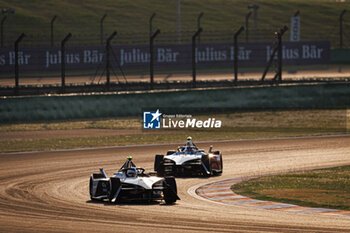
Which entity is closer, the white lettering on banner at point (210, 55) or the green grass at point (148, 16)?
the white lettering on banner at point (210, 55)

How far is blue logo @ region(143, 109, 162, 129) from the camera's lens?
109 feet

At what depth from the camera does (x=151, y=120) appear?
1362 inches

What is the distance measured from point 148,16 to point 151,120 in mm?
54186

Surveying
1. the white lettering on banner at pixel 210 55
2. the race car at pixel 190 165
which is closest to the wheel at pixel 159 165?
the race car at pixel 190 165

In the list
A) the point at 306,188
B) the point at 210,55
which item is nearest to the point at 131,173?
the point at 306,188

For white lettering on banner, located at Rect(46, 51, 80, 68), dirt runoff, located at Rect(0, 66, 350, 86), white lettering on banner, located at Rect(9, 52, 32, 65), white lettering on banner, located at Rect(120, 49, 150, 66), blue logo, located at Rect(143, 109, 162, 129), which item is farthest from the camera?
white lettering on banner, located at Rect(120, 49, 150, 66)

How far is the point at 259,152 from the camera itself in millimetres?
25484

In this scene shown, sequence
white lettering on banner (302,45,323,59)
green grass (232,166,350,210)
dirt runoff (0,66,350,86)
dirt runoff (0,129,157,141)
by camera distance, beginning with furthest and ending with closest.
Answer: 1. white lettering on banner (302,45,323,59)
2. dirt runoff (0,66,350,86)
3. dirt runoff (0,129,157,141)
4. green grass (232,166,350,210)

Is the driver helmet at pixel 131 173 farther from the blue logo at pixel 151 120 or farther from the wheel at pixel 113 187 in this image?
the blue logo at pixel 151 120

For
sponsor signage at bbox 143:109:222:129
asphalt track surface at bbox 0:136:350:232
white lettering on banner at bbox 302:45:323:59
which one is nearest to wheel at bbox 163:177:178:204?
asphalt track surface at bbox 0:136:350:232

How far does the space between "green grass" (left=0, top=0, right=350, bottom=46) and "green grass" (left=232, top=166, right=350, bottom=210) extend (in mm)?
51563

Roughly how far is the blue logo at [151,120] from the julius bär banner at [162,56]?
34.1ft

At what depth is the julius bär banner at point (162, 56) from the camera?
4444 cm

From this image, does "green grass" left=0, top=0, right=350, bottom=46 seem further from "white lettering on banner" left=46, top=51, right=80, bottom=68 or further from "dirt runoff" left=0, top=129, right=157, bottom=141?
"dirt runoff" left=0, top=129, right=157, bottom=141
